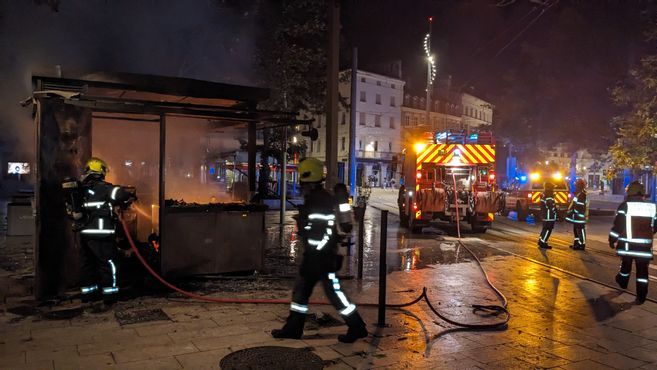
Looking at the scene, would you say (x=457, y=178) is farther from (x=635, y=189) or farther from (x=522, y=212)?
(x=635, y=189)

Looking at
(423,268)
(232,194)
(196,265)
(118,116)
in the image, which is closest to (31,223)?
(118,116)

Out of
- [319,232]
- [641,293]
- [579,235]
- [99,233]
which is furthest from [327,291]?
[579,235]

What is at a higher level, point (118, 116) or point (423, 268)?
point (118, 116)

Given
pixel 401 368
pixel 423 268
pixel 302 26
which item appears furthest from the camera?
pixel 302 26

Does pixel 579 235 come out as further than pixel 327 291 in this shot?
Yes

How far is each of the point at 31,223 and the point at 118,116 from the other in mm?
4302

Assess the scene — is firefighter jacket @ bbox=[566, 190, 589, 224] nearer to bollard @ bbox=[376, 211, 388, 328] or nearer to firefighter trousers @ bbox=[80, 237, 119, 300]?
bollard @ bbox=[376, 211, 388, 328]

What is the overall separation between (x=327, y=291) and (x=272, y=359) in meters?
0.85

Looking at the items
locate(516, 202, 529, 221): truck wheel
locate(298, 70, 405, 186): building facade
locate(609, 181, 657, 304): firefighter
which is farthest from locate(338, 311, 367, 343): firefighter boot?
locate(298, 70, 405, 186): building facade

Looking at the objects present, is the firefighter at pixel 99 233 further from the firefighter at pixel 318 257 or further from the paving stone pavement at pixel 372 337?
the firefighter at pixel 318 257

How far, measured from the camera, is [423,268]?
352 inches

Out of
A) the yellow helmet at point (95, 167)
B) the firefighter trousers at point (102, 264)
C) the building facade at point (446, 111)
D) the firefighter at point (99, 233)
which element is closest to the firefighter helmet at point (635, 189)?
the firefighter at point (99, 233)

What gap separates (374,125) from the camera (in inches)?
2303

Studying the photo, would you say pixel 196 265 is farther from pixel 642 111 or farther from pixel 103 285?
pixel 642 111
